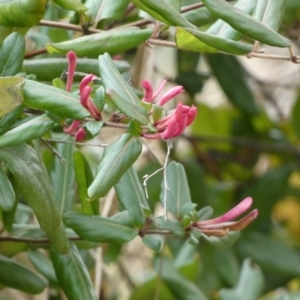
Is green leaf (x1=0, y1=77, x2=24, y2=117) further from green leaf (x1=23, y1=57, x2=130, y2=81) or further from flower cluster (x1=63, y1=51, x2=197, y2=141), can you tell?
green leaf (x1=23, y1=57, x2=130, y2=81)

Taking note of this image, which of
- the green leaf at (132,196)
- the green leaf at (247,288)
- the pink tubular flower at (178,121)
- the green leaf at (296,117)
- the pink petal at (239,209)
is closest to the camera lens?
the pink tubular flower at (178,121)

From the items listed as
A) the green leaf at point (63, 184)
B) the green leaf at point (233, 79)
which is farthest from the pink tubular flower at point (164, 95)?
the green leaf at point (233, 79)

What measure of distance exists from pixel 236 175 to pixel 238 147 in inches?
3.7

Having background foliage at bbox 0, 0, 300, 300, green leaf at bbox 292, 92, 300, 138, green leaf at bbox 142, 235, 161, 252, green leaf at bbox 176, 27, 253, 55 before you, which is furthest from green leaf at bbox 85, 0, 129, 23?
green leaf at bbox 292, 92, 300, 138

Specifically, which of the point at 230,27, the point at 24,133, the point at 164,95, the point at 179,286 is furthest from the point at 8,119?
the point at 179,286

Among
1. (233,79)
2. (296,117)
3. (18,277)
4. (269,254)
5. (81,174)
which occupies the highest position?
(81,174)

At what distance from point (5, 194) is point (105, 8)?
0.23m

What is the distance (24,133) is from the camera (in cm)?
51

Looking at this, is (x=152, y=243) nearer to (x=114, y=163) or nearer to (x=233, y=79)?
(x=114, y=163)

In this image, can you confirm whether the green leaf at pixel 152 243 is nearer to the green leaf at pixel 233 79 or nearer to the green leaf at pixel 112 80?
the green leaf at pixel 112 80

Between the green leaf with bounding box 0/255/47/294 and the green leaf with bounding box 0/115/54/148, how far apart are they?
20 centimetres

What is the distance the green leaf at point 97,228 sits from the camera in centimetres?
63

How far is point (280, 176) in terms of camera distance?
140 centimetres

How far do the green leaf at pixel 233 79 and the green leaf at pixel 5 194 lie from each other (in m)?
0.86
